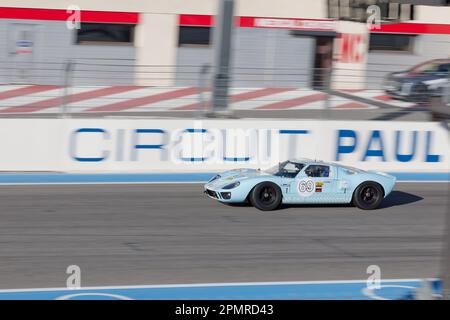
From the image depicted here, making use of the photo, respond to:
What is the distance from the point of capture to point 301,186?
1284 centimetres

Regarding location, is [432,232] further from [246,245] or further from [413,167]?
[413,167]

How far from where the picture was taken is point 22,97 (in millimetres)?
15703

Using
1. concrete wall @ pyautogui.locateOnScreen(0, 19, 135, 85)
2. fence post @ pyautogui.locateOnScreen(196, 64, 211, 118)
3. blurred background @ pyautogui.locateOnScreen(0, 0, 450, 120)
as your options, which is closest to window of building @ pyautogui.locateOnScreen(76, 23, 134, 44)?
blurred background @ pyautogui.locateOnScreen(0, 0, 450, 120)

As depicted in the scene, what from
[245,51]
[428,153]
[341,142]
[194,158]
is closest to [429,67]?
[245,51]

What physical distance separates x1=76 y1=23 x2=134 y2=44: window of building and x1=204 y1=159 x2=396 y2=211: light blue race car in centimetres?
1380

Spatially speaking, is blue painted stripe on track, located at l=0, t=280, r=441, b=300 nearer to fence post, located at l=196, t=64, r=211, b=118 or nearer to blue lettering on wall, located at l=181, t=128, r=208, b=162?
blue lettering on wall, located at l=181, t=128, r=208, b=162

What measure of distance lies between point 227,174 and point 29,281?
15.2ft

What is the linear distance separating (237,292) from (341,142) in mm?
7698

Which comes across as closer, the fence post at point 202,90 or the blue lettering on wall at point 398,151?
the fence post at point 202,90

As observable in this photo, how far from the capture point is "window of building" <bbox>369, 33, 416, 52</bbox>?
2791 cm

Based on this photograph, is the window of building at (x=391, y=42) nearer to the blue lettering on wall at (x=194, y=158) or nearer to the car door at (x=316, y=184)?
the blue lettering on wall at (x=194, y=158)

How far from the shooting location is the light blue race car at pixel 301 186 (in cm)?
1269

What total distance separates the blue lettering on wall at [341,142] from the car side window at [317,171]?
11.1ft

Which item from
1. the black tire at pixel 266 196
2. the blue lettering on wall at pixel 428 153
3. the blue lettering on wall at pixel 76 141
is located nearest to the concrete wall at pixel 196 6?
the blue lettering on wall at pixel 428 153
